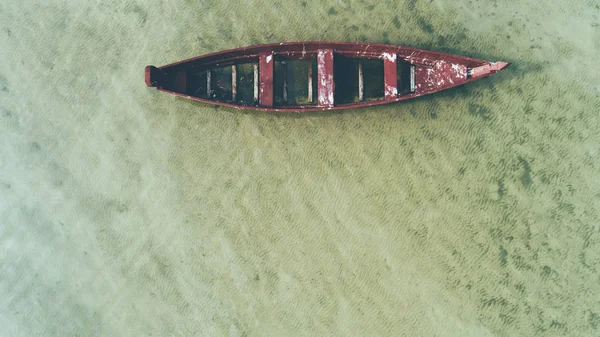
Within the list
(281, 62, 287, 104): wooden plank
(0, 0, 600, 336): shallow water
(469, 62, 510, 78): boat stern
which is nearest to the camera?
(469, 62, 510, 78): boat stern

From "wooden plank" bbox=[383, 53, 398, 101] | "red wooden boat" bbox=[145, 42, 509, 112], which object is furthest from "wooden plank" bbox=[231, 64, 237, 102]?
"wooden plank" bbox=[383, 53, 398, 101]

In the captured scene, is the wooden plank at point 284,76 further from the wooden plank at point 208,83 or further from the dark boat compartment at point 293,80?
the wooden plank at point 208,83

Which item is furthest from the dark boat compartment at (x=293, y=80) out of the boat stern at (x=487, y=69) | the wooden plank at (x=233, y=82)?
the boat stern at (x=487, y=69)

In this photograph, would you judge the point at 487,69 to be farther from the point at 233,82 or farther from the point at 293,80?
the point at 233,82

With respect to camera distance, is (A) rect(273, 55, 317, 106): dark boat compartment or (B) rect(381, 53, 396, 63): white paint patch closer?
(B) rect(381, 53, 396, 63): white paint patch

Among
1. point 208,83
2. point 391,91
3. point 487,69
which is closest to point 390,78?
point 391,91

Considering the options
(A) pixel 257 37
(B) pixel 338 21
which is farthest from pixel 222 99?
(B) pixel 338 21

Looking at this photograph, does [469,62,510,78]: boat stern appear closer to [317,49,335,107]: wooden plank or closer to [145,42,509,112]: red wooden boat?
[145,42,509,112]: red wooden boat

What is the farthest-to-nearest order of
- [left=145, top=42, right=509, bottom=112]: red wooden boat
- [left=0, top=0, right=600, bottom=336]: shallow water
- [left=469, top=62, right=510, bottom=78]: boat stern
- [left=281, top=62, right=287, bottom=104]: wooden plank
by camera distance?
[left=281, top=62, right=287, bottom=104]: wooden plank
[left=0, top=0, right=600, bottom=336]: shallow water
[left=145, top=42, right=509, bottom=112]: red wooden boat
[left=469, top=62, right=510, bottom=78]: boat stern
